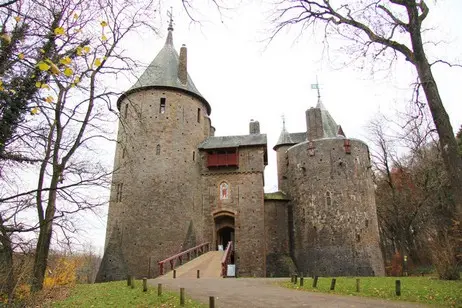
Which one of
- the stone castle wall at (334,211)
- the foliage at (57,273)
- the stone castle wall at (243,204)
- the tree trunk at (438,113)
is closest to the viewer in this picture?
the tree trunk at (438,113)

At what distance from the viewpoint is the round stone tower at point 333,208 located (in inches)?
966

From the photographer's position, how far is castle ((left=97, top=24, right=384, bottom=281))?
2294 centimetres

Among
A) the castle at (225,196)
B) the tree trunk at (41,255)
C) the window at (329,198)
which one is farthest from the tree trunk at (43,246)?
the window at (329,198)

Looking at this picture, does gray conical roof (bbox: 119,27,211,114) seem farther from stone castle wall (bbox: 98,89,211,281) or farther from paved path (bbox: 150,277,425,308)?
paved path (bbox: 150,277,425,308)

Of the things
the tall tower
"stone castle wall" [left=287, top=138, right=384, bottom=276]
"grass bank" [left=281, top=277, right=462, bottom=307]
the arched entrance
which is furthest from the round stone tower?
"grass bank" [left=281, top=277, right=462, bottom=307]

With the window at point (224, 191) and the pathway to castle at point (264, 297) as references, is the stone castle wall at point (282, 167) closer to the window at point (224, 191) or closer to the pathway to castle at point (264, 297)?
the window at point (224, 191)

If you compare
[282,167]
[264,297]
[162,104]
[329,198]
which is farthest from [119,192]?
[264,297]

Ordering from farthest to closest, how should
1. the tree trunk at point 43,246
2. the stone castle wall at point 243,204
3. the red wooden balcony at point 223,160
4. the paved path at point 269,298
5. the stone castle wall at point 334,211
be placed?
the red wooden balcony at point 223,160 < the stone castle wall at point 334,211 < the stone castle wall at point 243,204 < the tree trunk at point 43,246 < the paved path at point 269,298

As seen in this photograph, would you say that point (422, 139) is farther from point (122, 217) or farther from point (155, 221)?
point (122, 217)

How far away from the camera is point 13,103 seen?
7199mm

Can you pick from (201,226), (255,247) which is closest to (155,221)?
(201,226)

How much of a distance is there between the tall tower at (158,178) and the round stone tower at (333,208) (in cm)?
744

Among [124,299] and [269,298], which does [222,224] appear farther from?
[269,298]

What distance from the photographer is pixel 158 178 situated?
23.7 m
